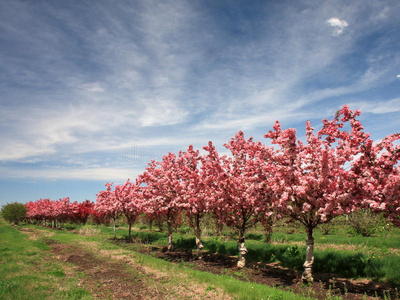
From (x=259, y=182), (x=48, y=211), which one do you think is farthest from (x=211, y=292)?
(x=48, y=211)

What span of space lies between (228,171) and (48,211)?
201 feet

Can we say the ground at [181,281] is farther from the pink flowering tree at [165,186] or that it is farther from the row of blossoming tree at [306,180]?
the pink flowering tree at [165,186]

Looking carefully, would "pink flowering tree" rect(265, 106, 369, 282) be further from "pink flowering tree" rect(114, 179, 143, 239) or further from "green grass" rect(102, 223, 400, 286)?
"pink flowering tree" rect(114, 179, 143, 239)

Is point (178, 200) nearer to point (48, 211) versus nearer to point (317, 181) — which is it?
point (317, 181)

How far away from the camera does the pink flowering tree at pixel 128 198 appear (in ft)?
102

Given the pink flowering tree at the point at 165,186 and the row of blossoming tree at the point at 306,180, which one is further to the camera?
the pink flowering tree at the point at 165,186

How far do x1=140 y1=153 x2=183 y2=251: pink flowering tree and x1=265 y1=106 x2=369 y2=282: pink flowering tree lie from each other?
973 cm

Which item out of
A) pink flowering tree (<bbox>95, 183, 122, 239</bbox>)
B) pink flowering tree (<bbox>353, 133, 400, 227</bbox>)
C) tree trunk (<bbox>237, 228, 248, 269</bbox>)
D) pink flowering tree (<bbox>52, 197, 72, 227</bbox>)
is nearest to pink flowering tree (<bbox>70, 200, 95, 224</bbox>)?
pink flowering tree (<bbox>52, 197, 72, 227</bbox>)

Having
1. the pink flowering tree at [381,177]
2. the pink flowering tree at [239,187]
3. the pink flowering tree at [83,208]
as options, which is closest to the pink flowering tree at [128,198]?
the pink flowering tree at [239,187]

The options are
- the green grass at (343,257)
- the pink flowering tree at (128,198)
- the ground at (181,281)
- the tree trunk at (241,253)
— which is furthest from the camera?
the pink flowering tree at (128,198)

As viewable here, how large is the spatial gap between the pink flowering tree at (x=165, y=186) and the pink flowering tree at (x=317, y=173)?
9.73 metres

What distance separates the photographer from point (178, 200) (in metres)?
19.3

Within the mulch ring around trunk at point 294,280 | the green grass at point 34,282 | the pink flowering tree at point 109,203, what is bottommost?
the mulch ring around trunk at point 294,280

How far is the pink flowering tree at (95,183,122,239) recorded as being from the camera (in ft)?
108
